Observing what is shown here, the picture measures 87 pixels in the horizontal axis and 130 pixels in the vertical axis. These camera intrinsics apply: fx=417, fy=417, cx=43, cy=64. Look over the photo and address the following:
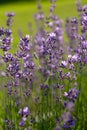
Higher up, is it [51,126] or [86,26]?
[86,26]

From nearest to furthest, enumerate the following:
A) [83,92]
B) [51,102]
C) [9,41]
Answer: [9,41] → [51,102] → [83,92]

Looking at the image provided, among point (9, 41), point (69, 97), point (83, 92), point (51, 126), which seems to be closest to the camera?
point (69, 97)

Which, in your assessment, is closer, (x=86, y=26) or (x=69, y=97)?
(x=69, y=97)

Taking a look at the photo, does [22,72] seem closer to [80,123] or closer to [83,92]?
[80,123]

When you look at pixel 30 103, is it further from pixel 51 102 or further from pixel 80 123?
pixel 80 123

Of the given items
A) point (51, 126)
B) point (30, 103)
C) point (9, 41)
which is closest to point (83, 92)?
point (30, 103)

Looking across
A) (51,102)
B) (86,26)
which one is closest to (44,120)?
(51,102)

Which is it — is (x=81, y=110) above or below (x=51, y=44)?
below

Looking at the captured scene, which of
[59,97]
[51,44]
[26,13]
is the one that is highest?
[51,44]

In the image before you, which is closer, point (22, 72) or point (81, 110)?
point (22, 72)
